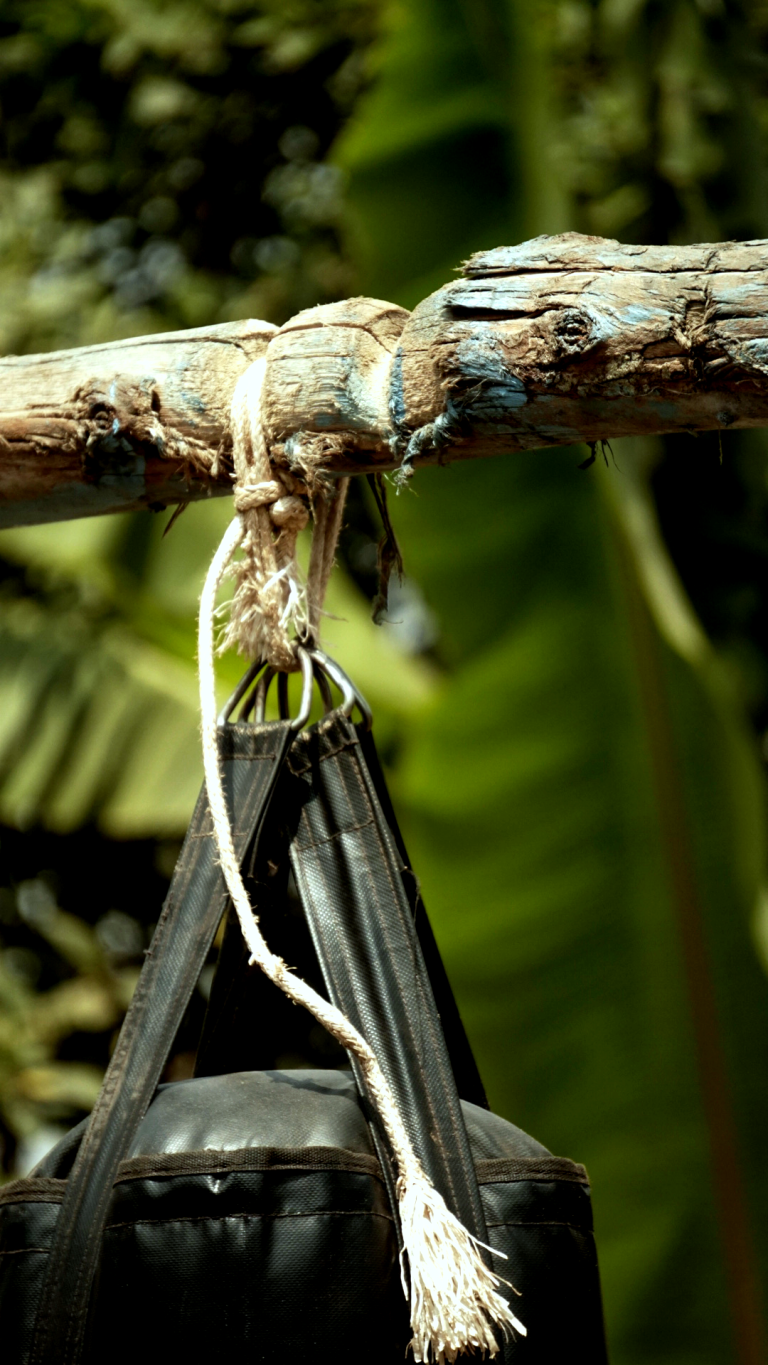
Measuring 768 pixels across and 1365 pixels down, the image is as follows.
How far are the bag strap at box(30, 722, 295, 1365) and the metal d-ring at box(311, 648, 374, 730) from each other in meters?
0.06

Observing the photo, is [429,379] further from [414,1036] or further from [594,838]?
[594,838]

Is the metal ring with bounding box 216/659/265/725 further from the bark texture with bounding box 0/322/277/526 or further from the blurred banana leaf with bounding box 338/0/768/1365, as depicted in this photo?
the blurred banana leaf with bounding box 338/0/768/1365

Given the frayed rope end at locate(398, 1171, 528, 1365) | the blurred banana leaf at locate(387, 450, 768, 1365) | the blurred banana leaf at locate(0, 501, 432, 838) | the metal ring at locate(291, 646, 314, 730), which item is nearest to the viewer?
the frayed rope end at locate(398, 1171, 528, 1365)

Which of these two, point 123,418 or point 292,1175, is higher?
point 123,418

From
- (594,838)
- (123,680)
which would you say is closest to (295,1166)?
(594,838)

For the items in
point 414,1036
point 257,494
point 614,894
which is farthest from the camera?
point 614,894

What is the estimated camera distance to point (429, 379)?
→ 0.94 metres

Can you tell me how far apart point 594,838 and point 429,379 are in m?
1.09

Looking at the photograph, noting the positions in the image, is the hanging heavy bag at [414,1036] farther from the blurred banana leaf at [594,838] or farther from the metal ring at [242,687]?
the blurred banana leaf at [594,838]

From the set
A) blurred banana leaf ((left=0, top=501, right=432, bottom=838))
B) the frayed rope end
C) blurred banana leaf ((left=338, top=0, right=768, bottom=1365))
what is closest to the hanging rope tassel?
the frayed rope end

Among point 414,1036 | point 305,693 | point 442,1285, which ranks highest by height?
point 305,693

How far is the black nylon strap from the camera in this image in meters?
0.87

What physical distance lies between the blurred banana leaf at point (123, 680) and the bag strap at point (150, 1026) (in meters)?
1.49

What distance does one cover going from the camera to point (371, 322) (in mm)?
1002
